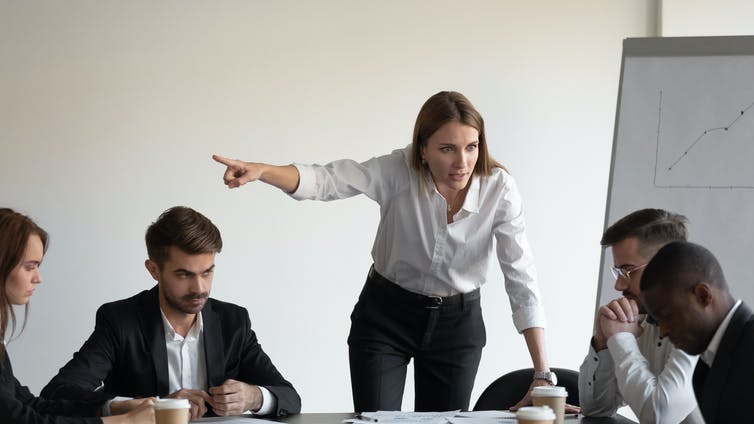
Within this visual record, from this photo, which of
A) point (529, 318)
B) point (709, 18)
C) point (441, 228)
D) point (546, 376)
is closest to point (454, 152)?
point (441, 228)

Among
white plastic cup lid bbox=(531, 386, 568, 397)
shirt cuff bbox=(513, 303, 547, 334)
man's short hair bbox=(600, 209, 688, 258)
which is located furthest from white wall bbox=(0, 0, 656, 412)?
white plastic cup lid bbox=(531, 386, 568, 397)

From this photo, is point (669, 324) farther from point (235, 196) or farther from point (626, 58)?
point (235, 196)

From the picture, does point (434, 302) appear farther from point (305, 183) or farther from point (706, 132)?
point (706, 132)

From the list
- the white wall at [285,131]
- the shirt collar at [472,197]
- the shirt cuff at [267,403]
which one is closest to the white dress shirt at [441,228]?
the shirt collar at [472,197]

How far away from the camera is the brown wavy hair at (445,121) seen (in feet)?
9.01

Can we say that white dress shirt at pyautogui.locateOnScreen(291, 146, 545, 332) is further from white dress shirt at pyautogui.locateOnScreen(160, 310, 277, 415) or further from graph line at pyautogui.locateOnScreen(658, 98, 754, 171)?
graph line at pyautogui.locateOnScreen(658, 98, 754, 171)

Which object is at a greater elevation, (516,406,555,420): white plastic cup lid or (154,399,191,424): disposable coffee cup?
(516,406,555,420): white plastic cup lid

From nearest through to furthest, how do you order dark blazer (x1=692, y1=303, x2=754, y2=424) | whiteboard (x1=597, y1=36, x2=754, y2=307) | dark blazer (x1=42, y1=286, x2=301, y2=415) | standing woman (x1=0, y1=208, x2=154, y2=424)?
dark blazer (x1=692, y1=303, x2=754, y2=424)
standing woman (x1=0, y1=208, x2=154, y2=424)
dark blazer (x1=42, y1=286, x2=301, y2=415)
whiteboard (x1=597, y1=36, x2=754, y2=307)

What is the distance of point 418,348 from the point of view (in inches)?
112

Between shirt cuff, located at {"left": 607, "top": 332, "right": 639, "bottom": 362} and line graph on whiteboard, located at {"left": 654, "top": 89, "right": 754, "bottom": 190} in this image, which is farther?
line graph on whiteboard, located at {"left": 654, "top": 89, "right": 754, "bottom": 190}

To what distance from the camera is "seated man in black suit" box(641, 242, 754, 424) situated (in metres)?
1.63

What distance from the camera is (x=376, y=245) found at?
118 inches

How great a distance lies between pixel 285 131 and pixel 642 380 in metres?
2.42

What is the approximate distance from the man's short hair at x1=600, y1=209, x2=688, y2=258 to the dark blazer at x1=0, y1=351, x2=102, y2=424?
1395 millimetres
